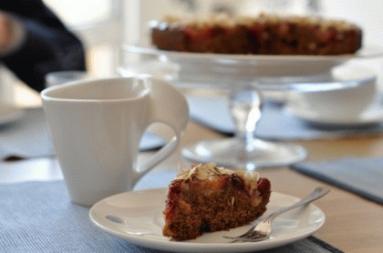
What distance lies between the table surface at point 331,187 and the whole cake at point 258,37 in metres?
0.15

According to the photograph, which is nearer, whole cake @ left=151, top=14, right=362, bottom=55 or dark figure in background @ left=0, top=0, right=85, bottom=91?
whole cake @ left=151, top=14, right=362, bottom=55

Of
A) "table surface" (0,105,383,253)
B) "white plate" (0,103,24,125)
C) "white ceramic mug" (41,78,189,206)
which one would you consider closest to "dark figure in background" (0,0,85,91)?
"white plate" (0,103,24,125)

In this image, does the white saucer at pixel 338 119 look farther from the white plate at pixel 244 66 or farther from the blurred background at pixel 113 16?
the blurred background at pixel 113 16

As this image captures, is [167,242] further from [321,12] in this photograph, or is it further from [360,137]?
[321,12]

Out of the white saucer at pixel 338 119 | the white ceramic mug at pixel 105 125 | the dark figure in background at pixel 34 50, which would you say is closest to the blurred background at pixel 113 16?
the dark figure in background at pixel 34 50

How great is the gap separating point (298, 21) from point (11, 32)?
3.22 ft

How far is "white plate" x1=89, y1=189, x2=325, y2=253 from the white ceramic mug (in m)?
0.06

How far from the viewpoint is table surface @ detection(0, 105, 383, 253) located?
2.36 feet

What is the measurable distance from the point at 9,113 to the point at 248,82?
468 mm

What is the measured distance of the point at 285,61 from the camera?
1022 millimetres

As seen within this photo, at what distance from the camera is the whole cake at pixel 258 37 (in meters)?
1.22

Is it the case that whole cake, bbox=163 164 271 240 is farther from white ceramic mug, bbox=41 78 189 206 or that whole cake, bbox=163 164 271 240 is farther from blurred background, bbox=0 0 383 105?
blurred background, bbox=0 0 383 105

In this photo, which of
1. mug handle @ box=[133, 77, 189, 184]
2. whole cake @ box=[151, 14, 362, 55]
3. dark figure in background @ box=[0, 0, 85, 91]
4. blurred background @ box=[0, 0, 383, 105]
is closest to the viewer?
mug handle @ box=[133, 77, 189, 184]

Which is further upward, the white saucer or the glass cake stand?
the glass cake stand
